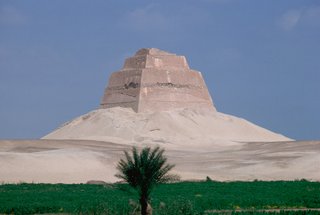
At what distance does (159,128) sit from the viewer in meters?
71.8

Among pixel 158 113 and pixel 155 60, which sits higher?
pixel 155 60

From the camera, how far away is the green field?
67.8ft

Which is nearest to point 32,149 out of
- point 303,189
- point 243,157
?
point 243,157

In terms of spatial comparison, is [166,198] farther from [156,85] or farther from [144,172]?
[156,85]

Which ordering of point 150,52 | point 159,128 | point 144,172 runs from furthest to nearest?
point 150,52, point 159,128, point 144,172

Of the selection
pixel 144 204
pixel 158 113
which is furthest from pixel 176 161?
pixel 144 204

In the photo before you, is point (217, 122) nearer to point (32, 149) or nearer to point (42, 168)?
point (32, 149)

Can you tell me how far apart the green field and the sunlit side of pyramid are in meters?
34.1

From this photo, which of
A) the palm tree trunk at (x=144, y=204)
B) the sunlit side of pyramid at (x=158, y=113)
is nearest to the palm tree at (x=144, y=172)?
the palm tree trunk at (x=144, y=204)

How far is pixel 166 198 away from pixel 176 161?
93.3ft

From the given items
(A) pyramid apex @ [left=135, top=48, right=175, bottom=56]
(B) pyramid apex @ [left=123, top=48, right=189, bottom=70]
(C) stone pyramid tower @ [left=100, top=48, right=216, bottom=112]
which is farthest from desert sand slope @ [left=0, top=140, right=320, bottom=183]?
(A) pyramid apex @ [left=135, top=48, right=175, bottom=56]

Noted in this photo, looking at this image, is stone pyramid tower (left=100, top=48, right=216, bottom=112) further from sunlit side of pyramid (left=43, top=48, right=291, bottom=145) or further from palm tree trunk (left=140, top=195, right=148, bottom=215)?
palm tree trunk (left=140, top=195, right=148, bottom=215)

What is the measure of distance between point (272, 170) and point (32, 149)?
2015 cm

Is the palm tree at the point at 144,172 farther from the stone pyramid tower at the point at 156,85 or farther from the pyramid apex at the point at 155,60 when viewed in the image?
the pyramid apex at the point at 155,60
